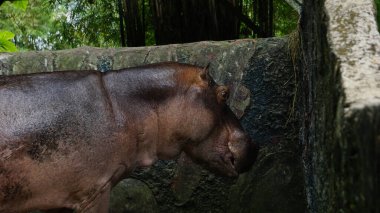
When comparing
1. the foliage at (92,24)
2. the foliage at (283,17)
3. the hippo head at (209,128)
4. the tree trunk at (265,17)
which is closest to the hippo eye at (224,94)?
the hippo head at (209,128)

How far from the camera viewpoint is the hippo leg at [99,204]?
283cm

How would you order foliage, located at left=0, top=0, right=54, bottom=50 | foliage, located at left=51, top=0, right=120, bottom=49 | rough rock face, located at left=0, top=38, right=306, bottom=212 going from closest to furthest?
rough rock face, located at left=0, top=38, right=306, bottom=212 → foliage, located at left=51, top=0, right=120, bottom=49 → foliage, located at left=0, top=0, right=54, bottom=50

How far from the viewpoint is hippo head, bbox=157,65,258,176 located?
122 inches

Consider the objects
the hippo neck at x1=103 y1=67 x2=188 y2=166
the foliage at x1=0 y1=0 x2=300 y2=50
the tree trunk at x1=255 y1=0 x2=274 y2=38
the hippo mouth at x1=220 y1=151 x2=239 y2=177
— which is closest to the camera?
the hippo neck at x1=103 y1=67 x2=188 y2=166

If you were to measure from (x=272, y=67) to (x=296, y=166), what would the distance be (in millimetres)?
659

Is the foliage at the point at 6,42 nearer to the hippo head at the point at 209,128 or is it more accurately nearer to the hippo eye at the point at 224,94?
the hippo head at the point at 209,128

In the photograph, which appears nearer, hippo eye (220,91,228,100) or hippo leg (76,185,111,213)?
hippo leg (76,185,111,213)

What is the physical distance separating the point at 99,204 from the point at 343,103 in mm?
1323

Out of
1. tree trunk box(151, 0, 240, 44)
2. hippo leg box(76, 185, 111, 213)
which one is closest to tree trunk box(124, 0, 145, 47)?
tree trunk box(151, 0, 240, 44)

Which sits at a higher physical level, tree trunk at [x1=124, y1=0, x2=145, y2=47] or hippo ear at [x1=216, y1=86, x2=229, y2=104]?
tree trunk at [x1=124, y1=0, x2=145, y2=47]

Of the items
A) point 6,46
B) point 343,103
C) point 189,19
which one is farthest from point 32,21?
point 343,103

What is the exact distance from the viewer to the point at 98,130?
2826mm

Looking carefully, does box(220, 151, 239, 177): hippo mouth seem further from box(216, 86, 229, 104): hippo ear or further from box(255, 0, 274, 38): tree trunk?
box(255, 0, 274, 38): tree trunk

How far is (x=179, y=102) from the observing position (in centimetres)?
311
